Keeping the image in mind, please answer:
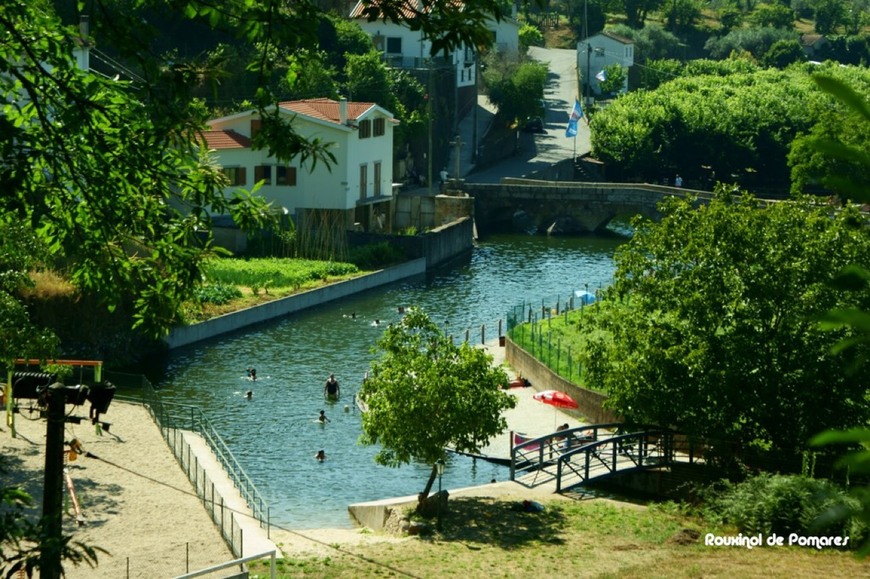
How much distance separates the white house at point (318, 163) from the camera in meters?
74.9

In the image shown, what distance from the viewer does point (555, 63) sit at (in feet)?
453

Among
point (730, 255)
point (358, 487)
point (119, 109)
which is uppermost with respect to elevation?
point (119, 109)

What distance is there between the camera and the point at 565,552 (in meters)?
30.3

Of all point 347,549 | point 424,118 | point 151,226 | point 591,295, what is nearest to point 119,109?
point 151,226

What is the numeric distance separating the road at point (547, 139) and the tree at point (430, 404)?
211 feet

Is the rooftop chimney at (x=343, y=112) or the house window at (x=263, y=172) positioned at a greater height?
the rooftop chimney at (x=343, y=112)

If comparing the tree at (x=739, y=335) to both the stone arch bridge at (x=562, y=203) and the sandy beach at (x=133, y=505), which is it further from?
the stone arch bridge at (x=562, y=203)

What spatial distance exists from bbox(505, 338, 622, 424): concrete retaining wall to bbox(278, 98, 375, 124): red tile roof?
24.9 meters

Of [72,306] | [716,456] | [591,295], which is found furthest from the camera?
[591,295]

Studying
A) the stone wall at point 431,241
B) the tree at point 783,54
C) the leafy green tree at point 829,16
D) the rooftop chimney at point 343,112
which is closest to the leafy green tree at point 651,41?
the tree at point 783,54

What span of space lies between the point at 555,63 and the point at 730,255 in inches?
4050

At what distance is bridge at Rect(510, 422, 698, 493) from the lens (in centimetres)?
3769

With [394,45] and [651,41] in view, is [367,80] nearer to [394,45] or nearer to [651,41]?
[394,45]

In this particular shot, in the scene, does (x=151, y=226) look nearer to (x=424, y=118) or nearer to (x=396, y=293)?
(x=396, y=293)
